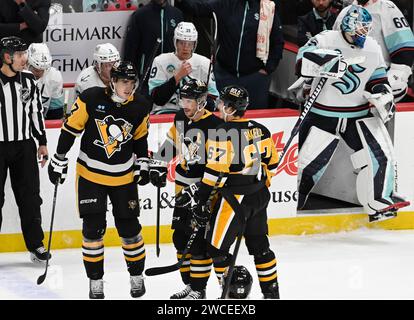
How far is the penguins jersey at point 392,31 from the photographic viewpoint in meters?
9.57

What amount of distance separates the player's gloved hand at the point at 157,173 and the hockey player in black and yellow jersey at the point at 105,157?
38 millimetres

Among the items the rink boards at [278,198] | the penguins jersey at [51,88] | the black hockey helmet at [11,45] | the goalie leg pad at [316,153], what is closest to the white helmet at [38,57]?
the penguins jersey at [51,88]

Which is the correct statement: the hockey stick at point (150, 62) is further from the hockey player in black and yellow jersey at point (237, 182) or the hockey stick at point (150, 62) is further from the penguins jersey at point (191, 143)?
the hockey player in black and yellow jersey at point (237, 182)

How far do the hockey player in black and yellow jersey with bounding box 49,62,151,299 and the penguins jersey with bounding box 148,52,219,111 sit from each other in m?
1.48

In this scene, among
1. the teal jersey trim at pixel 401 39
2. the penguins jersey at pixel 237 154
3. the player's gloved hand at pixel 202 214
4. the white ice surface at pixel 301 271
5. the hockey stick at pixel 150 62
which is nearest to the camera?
the penguins jersey at pixel 237 154

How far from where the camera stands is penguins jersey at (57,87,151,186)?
25.2 feet

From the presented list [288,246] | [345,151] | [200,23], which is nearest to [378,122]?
[345,151]

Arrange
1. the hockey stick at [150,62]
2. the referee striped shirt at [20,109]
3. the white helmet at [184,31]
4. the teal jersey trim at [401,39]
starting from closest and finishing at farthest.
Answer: the referee striped shirt at [20,109]
the white helmet at [184,31]
the hockey stick at [150,62]
the teal jersey trim at [401,39]

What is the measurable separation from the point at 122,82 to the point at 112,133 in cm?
29

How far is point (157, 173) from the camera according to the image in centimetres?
782

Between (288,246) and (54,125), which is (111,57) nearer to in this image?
(54,125)

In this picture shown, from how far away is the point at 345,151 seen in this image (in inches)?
382

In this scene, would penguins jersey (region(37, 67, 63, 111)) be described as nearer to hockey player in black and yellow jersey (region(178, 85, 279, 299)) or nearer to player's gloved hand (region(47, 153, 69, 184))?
player's gloved hand (region(47, 153, 69, 184))

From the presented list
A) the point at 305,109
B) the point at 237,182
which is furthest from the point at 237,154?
the point at 305,109
